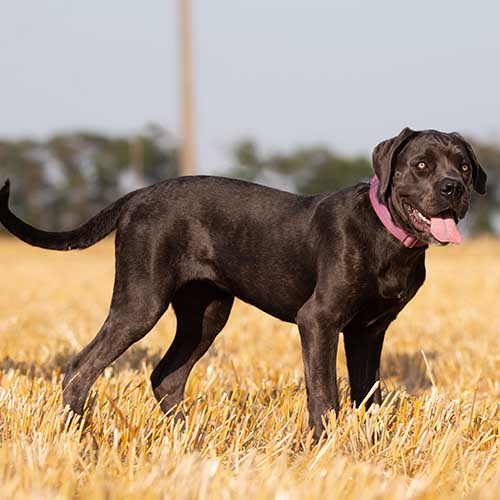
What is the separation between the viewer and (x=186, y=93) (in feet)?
71.0

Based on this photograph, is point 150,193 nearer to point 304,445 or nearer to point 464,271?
point 304,445

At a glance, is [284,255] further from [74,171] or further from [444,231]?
[74,171]

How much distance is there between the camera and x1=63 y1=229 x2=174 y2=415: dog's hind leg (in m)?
4.61

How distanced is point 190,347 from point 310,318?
1.16m

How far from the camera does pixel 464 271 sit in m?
16.7

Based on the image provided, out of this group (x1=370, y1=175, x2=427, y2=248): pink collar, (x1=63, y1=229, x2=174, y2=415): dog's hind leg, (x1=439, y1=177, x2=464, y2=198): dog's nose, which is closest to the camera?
(x1=439, y1=177, x2=464, y2=198): dog's nose

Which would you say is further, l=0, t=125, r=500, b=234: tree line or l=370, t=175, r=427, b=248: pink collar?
l=0, t=125, r=500, b=234: tree line

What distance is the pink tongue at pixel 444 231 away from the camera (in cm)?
408

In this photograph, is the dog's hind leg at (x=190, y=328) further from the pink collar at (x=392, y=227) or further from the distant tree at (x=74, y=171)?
the distant tree at (x=74, y=171)

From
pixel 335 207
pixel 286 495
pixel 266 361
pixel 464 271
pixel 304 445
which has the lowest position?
pixel 464 271

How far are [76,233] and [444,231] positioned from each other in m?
2.08

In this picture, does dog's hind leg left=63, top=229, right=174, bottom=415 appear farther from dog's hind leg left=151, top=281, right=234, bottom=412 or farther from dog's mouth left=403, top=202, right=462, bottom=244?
dog's mouth left=403, top=202, right=462, bottom=244

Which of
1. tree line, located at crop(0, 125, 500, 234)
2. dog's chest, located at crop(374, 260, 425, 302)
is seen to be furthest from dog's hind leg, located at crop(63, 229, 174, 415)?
tree line, located at crop(0, 125, 500, 234)

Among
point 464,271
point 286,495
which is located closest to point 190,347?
point 286,495
